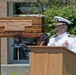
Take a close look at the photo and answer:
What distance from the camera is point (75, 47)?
5434 mm

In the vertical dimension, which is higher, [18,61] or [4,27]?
[4,27]

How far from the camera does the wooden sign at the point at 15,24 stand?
21.3 feet

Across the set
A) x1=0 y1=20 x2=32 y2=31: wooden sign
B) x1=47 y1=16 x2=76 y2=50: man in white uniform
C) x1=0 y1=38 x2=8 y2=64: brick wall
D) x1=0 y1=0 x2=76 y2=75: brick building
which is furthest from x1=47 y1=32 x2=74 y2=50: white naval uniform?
x1=0 y1=38 x2=8 y2=64: brick wall

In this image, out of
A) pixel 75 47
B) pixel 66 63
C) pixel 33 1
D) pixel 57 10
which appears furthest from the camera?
pixel 33 1

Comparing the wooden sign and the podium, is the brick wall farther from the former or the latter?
the podium

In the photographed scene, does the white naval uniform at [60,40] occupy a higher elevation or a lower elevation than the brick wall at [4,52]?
higher

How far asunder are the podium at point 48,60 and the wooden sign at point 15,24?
6.03 feet

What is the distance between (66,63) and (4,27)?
2.06 metres

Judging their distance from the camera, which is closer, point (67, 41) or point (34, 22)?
point (67, 41)

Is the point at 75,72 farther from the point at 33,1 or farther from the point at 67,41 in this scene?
the point at 33,1

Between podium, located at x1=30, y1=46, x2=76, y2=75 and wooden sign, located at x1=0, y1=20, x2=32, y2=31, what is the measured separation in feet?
6.03

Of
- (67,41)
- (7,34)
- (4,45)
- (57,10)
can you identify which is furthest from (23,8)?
(67,41)

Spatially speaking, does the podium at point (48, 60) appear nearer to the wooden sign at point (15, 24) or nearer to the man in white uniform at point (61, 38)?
the man in white uniform at point (61, 38)

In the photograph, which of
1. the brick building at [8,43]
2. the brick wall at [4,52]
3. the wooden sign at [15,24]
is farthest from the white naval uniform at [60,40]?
the brick wall at [4,52]
